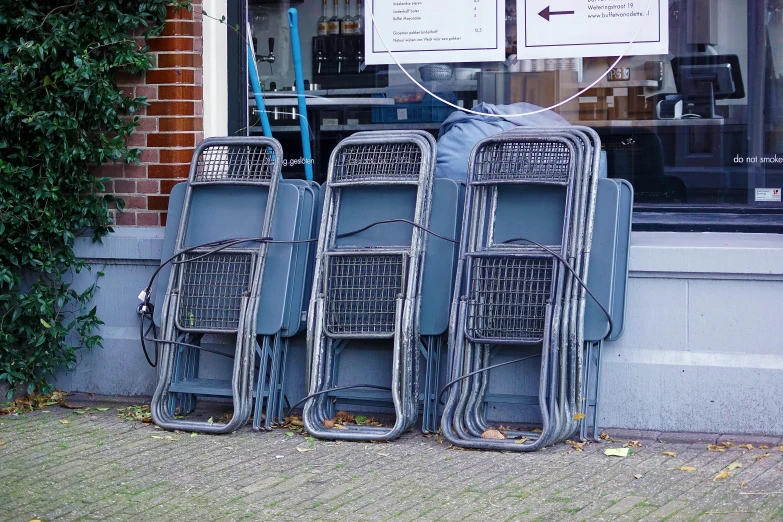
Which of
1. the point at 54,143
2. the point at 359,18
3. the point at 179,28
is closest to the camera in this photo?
the point at 54,143

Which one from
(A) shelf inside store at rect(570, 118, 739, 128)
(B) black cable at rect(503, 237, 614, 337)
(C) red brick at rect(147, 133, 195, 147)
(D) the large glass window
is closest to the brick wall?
(C) red brick at rect(147, 133, 195, 147)

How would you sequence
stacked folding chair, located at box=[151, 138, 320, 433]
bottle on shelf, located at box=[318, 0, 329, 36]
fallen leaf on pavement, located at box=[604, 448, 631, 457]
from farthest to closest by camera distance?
1. bottle on shelf, located at box=[318, 0, 329, 36]
2. stacked folding chair, located at box=[151, 138, 320, 433]
3. fallen leaf on pavement, located at box=[604, 448, 631, 457]

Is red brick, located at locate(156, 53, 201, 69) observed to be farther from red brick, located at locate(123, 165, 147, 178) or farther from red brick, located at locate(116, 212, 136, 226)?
red brick, located at locate(116, 212, 136, 226)

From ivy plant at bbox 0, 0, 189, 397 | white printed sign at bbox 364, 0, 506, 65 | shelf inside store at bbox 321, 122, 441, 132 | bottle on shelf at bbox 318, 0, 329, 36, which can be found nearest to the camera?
ivy plant at bbox 0, 0, 189, 397

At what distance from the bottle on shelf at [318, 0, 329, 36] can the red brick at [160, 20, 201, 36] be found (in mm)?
861

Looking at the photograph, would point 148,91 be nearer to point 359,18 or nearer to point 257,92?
point 257,92

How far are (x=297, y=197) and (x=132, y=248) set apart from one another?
113 centimetres

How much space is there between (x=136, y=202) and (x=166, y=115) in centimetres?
53

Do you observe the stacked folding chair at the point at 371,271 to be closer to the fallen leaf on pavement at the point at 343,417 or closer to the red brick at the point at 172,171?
the fallen leaf on pavement at the point at 343,417

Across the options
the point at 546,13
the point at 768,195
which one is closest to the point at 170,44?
the point at 546,13

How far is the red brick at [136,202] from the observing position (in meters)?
6.18

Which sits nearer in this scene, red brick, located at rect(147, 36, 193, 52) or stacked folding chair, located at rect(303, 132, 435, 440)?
stacked folding chair, located at rect(303, 132, 435, 440)

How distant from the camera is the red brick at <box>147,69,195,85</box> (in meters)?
6.06

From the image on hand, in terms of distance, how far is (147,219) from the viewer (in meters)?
6.19
